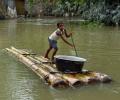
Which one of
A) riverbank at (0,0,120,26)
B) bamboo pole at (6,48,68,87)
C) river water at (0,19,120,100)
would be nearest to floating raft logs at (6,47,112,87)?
bamboo pole at (6,48,68,87)

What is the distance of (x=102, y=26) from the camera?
30.7m

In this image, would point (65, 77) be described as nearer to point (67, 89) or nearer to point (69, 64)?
point (67, 89)

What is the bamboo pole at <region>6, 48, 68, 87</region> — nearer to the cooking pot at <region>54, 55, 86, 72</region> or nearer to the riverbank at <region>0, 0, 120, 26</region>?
the cooking pot at <region>54, 55, 86, 72</region>

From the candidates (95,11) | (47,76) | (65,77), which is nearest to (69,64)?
(65,77)

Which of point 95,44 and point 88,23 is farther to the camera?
point 88,23

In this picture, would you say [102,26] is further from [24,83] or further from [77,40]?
[24,83]

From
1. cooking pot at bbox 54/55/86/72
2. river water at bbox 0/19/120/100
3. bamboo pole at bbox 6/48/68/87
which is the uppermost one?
cooking pot at bbox 54/55/86/72

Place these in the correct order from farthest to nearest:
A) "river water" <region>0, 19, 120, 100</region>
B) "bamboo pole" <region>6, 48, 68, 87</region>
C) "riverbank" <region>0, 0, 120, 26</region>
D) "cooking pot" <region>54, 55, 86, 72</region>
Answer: "riverbank" <region>0, 0, 120, 26</region>, "cooking pot" <region>54, 55, 86, 72</region>, "bamboo pole" <region>6, 48, 68, 87</region>, "river water" <region>0, 19, 120, 100</region>

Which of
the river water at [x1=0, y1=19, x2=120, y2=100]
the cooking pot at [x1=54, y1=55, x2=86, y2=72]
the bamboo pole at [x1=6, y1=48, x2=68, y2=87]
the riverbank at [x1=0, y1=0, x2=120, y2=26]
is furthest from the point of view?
the riverbank at [x1=0, y1=0, x2=120, y2=26]

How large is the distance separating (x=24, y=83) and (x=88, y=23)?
21384mm

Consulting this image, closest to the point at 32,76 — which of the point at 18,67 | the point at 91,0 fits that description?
the point at 18,67

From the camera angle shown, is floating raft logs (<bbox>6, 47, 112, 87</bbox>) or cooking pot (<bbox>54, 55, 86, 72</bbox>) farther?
cooking pot (<bbox>54, 55, 86, 72</bbox>)

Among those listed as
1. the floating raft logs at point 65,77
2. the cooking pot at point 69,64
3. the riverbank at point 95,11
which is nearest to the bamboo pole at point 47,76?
the floating raft logs at point 65,77

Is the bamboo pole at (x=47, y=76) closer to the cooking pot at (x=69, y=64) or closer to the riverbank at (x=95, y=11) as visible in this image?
the cooking pot at (x=69, y=64)
